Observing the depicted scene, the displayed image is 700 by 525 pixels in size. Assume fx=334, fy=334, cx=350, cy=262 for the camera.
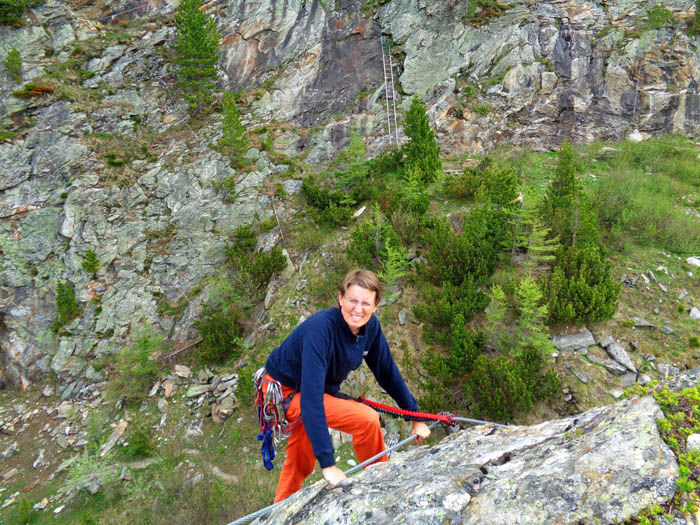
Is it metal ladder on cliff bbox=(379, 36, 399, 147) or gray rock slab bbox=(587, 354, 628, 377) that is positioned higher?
metal ladder on cliff bbox=(379, 36, 399, 147)

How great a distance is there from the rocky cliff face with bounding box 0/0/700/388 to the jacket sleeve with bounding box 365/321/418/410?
8.51 m

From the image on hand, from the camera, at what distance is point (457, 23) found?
52.6 ft

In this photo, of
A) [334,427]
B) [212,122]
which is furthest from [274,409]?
[212,122]

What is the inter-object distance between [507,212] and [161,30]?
21.1 m

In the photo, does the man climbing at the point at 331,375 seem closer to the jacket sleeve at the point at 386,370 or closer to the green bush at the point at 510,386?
the jacket sleeve at the point at 386,370

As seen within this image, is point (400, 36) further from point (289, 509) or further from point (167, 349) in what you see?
point (289, 509)

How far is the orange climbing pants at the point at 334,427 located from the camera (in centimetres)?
291

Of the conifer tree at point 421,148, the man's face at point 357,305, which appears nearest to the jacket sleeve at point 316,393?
the man's face at point 357,305

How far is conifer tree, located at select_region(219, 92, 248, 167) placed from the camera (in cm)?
1290

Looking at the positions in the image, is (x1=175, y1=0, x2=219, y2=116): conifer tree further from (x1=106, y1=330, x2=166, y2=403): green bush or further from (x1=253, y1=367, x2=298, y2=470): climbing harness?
(x1=253, y1=367, x2=298, y2=470): climbing harness

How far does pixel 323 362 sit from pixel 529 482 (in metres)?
1.48

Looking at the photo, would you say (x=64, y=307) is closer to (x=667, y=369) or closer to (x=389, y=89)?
(x=667, y=369)

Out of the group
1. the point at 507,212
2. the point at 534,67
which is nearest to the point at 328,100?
the point at 534,67

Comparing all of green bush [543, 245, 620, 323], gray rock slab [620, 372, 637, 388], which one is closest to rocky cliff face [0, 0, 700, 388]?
green bush [543, 245, 620, 323]
